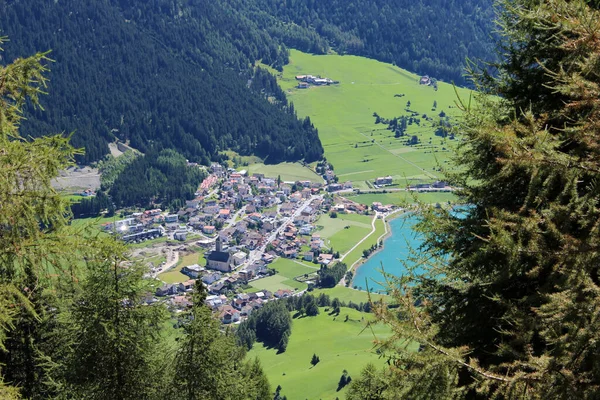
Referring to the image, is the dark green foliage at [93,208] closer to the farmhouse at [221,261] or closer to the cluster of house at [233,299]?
the farmhouse at [221,261]

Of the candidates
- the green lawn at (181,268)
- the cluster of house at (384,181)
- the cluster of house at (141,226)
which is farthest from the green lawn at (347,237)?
the cluster of house at (141,226)

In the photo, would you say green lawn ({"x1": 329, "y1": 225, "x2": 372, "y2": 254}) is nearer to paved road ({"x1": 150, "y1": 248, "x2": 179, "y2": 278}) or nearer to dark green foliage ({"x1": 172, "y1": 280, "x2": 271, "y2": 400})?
paved road ({"x1": 150, "y1": 248, "x2": 179, "y2": 278})

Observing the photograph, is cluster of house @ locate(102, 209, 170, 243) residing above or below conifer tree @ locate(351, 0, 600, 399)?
below

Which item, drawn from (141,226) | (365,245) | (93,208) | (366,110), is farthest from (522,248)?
(366,110)

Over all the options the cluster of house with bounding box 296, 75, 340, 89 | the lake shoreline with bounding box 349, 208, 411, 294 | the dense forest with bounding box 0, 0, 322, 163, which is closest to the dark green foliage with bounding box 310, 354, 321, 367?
the lake shoreline with bounding box 349, 208, 411, 294

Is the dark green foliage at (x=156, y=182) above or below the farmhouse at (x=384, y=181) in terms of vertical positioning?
below

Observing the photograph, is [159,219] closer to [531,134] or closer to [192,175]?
[192,175]
